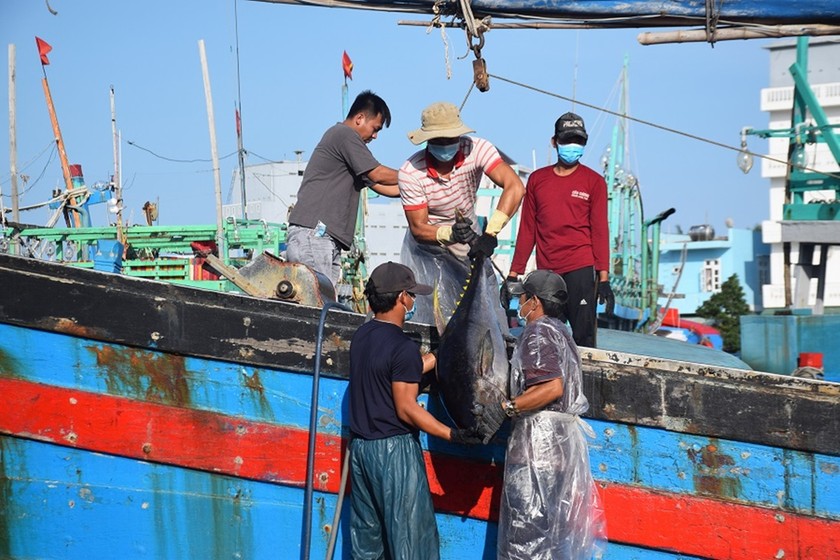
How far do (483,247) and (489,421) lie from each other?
0.80 meters

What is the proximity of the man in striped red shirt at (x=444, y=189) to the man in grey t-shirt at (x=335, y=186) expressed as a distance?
414 millimetres

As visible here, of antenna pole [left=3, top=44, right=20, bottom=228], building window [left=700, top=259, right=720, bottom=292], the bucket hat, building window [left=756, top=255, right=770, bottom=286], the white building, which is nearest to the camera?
the bucket hat

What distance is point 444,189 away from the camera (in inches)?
206

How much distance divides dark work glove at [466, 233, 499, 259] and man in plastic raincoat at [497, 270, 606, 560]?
282 mm

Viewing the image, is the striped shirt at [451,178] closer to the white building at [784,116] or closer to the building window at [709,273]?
the white building at [784,116]

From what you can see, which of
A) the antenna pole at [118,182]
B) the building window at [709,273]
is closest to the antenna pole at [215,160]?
the antenna pole at [118,182]

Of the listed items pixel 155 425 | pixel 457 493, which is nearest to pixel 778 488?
pixel 457 493

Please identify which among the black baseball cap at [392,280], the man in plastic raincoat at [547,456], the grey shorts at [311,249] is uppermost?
the grey shorts at [311,249]

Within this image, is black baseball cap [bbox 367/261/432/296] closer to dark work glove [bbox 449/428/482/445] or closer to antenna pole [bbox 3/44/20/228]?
dark work glove [bbox 449/428/482/445]

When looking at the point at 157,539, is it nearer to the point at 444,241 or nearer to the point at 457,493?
Answer: the point at 457,493

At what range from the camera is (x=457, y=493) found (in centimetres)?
455

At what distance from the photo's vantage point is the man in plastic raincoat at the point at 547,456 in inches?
160

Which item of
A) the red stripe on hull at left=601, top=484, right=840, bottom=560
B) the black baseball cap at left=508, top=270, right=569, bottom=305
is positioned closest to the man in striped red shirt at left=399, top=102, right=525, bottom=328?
the black baseball cap at left=508, top=270, right=569, bottom=305

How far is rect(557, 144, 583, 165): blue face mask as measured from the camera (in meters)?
5.54
